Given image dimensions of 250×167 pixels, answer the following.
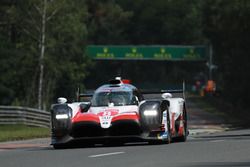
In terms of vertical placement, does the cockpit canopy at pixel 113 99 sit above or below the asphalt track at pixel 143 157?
above

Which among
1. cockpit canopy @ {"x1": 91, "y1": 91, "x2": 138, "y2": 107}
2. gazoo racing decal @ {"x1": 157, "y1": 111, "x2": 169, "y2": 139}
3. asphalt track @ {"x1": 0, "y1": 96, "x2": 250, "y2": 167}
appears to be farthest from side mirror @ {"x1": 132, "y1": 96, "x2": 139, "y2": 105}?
asphalt track @ {"x1": 0, "y1": 96, "x2": 250, "y2": 167}

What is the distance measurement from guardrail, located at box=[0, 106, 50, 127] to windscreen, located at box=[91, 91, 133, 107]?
62.3 feet

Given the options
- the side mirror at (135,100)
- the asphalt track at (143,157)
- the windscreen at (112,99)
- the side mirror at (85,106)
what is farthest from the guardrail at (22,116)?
the asphalt track at (143,157)

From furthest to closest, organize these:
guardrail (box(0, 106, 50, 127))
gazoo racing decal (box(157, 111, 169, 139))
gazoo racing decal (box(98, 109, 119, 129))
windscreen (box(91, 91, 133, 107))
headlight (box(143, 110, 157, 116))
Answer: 1. guardrail (box(0, 106, 50, 127))
2. windscreen (box(91, 91, 133, 107))
3. gazoo racing decal (box(157, 111, 169, 139))
4. headlight (box(143, 110, 157, 116))
5. gazoo racing decal (box(98, 109, 119, 129))

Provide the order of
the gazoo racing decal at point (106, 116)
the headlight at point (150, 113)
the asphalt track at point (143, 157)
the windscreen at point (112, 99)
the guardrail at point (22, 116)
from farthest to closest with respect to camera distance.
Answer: the guardrail at point (22, 116) → the windscreen at point (112, 99) → the headlight at point (150, 113) → the gazoo racing decal at point (106, 116) → the asphalt track at point (143, 157)

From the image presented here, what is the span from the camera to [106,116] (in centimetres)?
2194

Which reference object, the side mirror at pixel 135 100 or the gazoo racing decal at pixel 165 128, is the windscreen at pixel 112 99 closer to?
the side mirror at pixel 135 100

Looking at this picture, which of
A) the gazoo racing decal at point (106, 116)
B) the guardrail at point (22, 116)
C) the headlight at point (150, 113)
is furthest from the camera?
the guardrail at point (22, 116)

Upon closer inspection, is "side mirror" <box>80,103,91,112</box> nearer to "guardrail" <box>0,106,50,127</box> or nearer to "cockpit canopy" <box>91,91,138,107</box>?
"cockpit canopy" <box>91,91,138,107</box>

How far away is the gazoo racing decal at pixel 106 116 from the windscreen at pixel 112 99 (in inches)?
25.6

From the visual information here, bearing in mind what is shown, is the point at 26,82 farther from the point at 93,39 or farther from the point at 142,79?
the point at 142,79

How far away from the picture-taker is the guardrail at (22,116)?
140ft

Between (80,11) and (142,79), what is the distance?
63079 mm

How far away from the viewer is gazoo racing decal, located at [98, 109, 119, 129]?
71.5 feet
